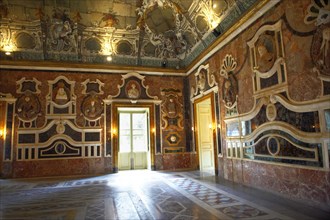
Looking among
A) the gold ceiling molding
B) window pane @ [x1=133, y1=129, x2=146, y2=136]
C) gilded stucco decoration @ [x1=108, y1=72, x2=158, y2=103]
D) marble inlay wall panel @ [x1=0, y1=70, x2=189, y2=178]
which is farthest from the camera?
window pane @ [x1=133, y1=129, x2=146, y2=136]

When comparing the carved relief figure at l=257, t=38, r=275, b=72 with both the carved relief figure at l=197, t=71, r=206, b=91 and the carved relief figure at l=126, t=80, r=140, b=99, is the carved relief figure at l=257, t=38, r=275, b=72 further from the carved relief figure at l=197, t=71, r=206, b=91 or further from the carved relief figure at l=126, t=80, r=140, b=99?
the carved relief figure at l=126, t=80, r=140, b=99

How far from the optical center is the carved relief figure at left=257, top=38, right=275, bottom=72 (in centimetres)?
588

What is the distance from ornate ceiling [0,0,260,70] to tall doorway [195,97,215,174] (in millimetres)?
2289

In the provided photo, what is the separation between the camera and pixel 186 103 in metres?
11.5

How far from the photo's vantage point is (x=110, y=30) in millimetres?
10133

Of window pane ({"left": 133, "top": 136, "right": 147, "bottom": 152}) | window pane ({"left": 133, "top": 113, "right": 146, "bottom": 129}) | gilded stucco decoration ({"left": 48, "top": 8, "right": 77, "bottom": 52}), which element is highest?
gilded stucco decoration ({"left": 48, "top": 8, "right": 77, "bottom": 52})

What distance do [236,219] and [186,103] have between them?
7.78 m

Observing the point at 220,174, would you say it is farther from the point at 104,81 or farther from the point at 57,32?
the point at 57,32

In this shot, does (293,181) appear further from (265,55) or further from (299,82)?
(265,55)

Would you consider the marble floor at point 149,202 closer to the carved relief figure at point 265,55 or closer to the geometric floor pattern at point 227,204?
Answer: the geometric floor pattern at point 227,204

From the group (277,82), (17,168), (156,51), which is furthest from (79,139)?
(277,82)

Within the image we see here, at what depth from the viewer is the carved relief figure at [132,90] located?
11.0 m

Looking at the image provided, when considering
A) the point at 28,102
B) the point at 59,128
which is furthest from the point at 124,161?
the point at 28,102

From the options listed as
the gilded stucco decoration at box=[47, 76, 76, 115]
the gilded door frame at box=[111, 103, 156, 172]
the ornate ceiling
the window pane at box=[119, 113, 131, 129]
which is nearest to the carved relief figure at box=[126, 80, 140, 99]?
the gilded door frame at box=[111, 103, 156, 172]
